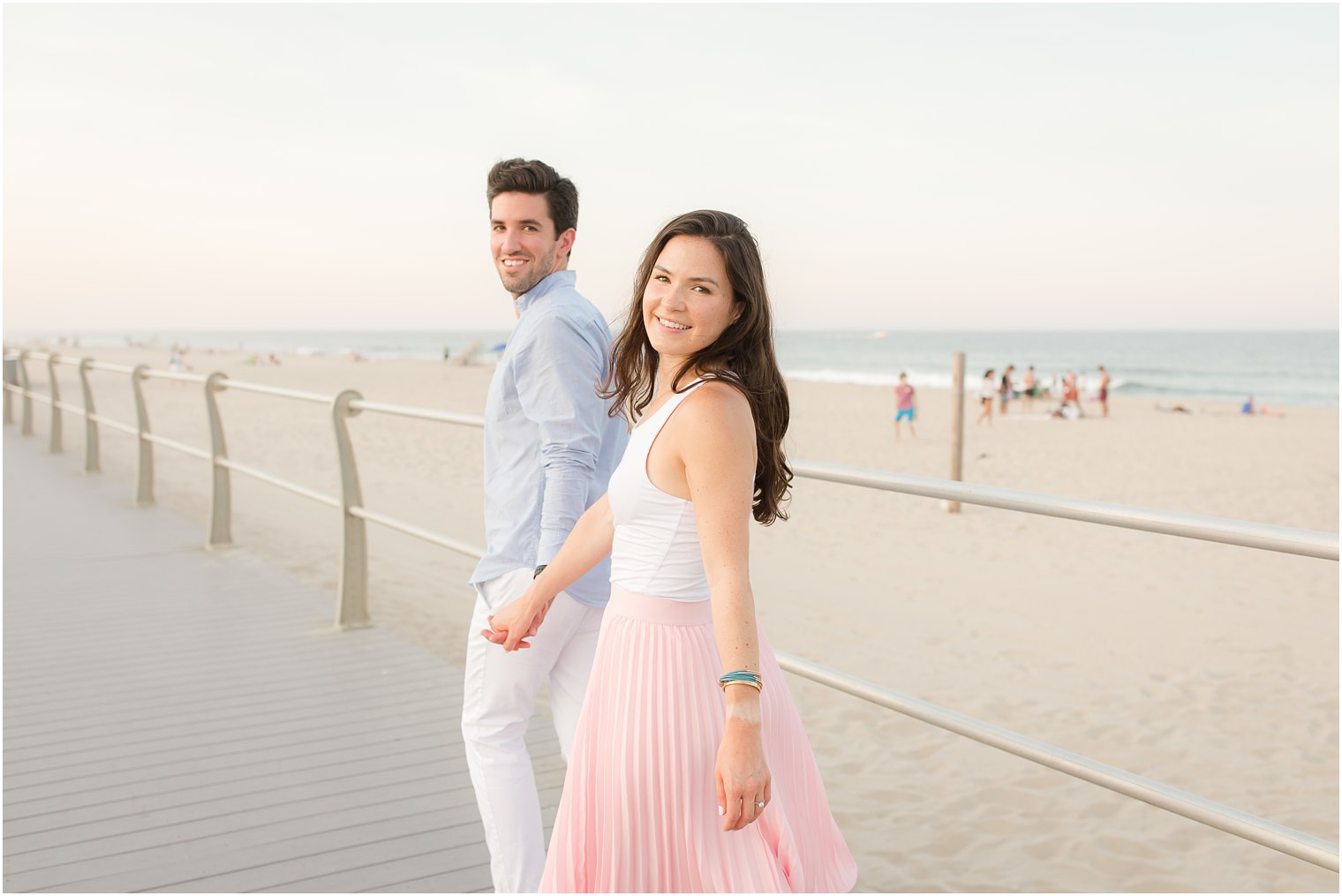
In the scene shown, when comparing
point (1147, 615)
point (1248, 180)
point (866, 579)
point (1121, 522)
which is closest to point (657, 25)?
point (866, 579)

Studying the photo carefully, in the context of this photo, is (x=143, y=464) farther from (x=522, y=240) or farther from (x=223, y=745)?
(x=522, y=240)

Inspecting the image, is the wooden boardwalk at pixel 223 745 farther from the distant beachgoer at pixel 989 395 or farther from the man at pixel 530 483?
the distant beachgoer at pixel 989 395

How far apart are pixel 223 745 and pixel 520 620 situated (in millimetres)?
2062

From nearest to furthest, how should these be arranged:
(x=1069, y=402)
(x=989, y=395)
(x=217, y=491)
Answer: (x=217, y=491) → (x=989, y=395) → (x=1069, y=402)

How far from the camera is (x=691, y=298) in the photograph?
1.49 metres

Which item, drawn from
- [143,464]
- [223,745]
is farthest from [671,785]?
[143,464]

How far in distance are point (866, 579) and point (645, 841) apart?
23.7 feet

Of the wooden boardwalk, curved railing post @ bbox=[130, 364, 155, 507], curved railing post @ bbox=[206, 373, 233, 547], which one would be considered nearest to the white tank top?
the wooden boardwalk

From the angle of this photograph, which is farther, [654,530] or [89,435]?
[89,435]

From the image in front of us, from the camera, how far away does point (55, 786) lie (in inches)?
124

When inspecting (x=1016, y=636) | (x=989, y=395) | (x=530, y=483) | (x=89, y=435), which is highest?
(x=530, y=483)

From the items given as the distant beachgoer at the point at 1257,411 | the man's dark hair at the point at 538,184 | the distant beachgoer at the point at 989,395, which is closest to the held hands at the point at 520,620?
the man's dark hair at the point at 538,184

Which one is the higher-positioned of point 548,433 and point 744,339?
point 744,339

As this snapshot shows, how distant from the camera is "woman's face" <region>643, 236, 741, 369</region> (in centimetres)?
148
